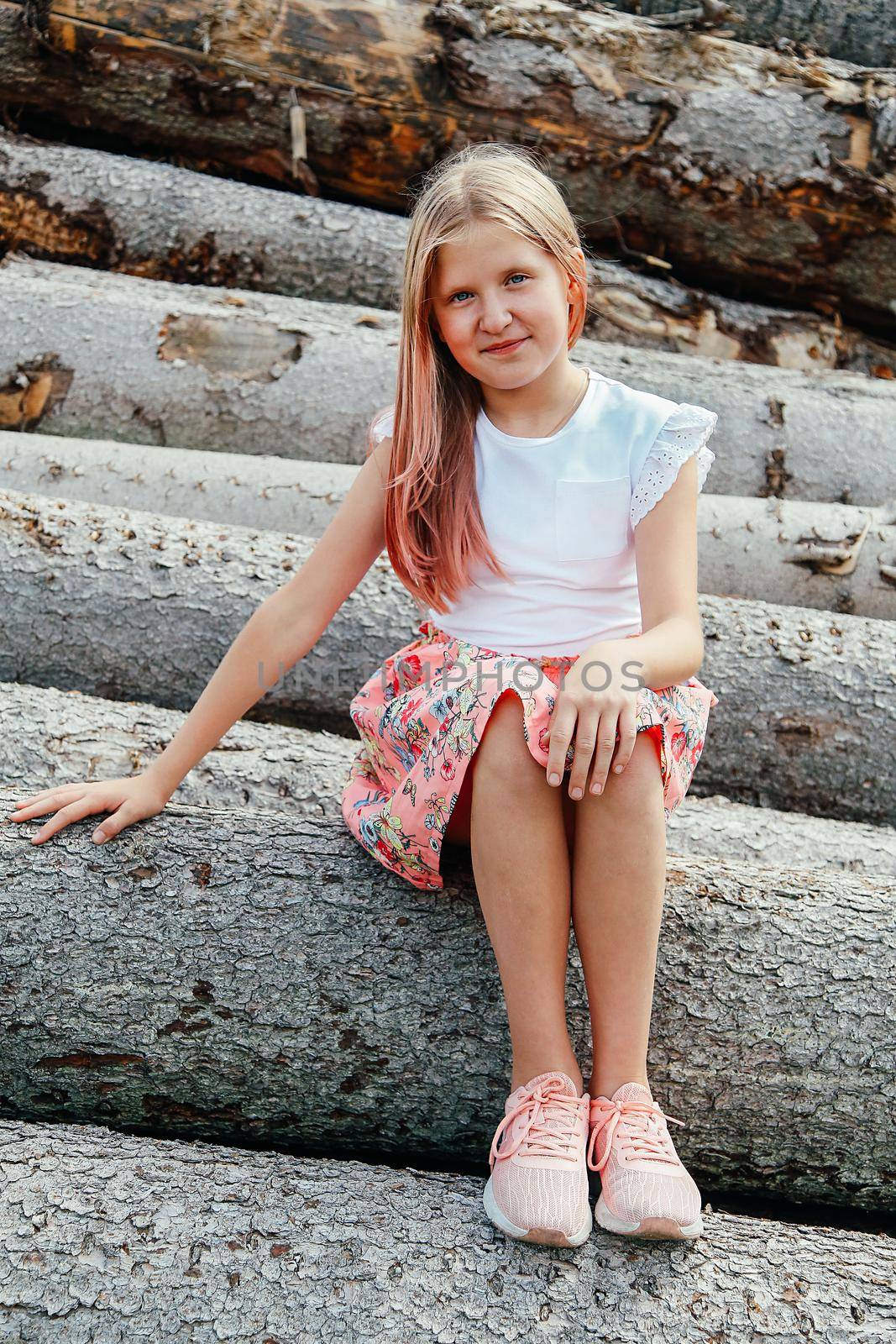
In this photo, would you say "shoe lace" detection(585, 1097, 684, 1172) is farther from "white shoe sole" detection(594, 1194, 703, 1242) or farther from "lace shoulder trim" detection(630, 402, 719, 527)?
"lace shoulder trim" detection(630, 402, 719, 527)

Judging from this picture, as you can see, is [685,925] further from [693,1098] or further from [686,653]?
[686,653]

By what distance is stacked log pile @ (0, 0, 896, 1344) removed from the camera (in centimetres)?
140

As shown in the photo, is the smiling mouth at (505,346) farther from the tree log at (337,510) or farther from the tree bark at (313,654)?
the tree log at (337,510)

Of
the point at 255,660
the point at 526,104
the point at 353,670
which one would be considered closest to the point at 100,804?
the point at 255,660

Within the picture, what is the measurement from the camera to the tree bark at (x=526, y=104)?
3.74 meters

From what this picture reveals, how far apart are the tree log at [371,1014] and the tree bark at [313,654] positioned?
2.71ft

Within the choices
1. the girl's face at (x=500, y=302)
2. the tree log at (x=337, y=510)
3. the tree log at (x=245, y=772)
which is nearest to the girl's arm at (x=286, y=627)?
the girl's face at (x=500, y=302)

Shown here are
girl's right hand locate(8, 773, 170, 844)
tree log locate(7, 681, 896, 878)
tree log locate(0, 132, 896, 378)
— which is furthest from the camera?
tree log locate(0, 132, 896, 378)

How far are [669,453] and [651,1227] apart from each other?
108 cm

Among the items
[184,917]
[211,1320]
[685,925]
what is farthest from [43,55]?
[211,1320]

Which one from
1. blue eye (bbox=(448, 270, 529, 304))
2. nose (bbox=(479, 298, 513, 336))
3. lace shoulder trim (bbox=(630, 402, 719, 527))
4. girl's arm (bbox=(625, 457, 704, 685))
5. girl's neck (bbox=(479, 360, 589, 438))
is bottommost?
girl's arm (bbox=(625, 457, 704, 685))

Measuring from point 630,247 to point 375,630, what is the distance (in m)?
2.25

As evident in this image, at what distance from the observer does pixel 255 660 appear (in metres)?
1.77

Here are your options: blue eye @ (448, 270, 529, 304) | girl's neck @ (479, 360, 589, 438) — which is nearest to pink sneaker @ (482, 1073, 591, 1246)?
girl's neck @ (479, 360, 589, 438)
